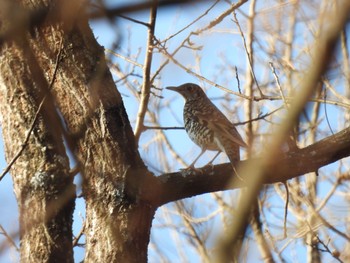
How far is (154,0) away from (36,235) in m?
2.85

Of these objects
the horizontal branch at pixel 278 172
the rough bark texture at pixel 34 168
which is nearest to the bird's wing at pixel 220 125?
the horizontal branch at pixel 278 172

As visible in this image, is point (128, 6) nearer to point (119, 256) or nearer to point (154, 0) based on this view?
point (154, 0)

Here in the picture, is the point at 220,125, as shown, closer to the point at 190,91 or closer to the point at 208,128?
the point at 208,128

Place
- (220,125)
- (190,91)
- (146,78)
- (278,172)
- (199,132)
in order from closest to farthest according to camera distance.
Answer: (278,172), (146,78), (220,125), (199,132), (190,91)

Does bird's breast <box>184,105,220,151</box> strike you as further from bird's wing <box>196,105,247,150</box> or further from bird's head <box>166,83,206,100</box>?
bird's head <box>166,83,206,100</box>

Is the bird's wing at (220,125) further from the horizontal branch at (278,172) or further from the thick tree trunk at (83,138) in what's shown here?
the thick tree trunk at (83,138)

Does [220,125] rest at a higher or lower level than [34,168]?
higher

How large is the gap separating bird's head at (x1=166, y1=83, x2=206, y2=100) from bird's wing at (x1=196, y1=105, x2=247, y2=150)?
2.17 feet

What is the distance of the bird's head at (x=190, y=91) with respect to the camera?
7508 mm

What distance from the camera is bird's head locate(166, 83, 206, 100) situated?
7.51 meters

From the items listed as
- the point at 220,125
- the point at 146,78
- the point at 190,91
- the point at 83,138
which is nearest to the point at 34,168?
the point at 83,138

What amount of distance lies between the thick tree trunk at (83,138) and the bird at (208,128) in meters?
1.43

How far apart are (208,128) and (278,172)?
207 centimetres

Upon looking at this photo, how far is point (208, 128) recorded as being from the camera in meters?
6.43
